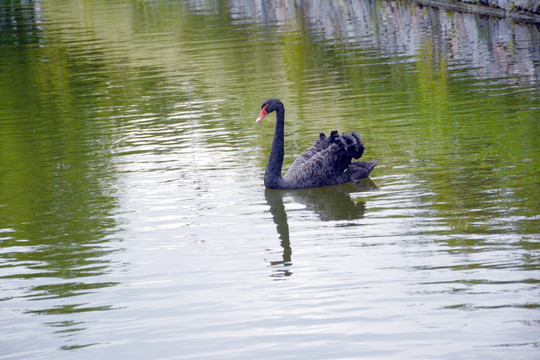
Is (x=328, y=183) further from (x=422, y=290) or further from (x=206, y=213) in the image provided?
(x=422, y=290)

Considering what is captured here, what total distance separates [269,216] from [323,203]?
846 millimetres

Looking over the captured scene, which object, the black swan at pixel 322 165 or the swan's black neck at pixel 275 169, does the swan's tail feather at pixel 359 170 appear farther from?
the swan's black neck at pixel 275 169

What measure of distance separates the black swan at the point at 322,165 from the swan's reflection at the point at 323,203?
10 centimetres

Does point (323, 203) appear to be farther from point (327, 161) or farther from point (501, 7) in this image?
point (501, 7)

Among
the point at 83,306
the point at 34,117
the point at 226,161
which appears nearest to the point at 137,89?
the point at 34,117

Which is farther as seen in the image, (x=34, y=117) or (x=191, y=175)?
(x=34, y=117)

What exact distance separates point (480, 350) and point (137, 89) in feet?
51.5

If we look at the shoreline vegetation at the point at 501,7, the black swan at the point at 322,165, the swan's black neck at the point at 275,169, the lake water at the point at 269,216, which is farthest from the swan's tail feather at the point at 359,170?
the shoreline vegetation at the point at 501,7

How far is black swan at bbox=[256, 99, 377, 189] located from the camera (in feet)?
35.3

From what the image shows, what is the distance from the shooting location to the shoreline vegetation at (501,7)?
28891mm

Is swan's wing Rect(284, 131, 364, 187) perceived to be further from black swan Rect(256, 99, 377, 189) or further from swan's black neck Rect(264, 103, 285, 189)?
swan's black neck Rect(264, 103, 285, 189)

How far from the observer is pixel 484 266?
7500mm

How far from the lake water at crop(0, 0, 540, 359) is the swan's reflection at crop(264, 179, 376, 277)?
0.12ft

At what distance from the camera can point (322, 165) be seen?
10766 mm
